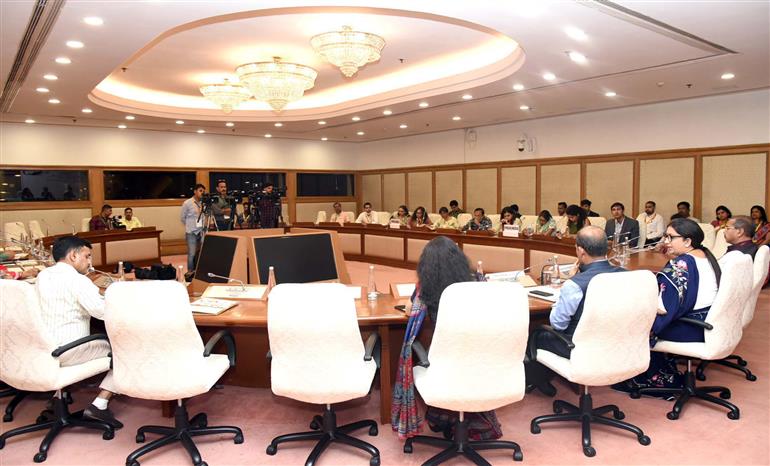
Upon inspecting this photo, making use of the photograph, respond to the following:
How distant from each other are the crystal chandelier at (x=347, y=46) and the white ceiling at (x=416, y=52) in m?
0.19

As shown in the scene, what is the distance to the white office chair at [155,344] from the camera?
7.89 ft

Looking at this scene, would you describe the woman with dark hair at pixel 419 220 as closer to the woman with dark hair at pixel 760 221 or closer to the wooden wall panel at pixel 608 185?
the wooden wall panel at pixel 608 185

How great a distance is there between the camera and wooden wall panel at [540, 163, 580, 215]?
968cm

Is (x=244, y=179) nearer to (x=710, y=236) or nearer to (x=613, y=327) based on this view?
(x=710, y=236)

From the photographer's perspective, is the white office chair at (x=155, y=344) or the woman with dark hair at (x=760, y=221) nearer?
the white office chair at (x=155, y=344)

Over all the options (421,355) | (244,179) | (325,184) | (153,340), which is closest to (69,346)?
(153,340)

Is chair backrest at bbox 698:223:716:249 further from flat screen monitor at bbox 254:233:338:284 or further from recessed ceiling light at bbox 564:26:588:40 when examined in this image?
flat screen monitor at bbox 254:233:338:284

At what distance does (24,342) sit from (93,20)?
2784mm

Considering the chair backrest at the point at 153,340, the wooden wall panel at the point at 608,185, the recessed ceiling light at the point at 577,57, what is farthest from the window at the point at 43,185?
the wooden wall panel at the point at 608,185

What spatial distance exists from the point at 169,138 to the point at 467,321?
10.7 metres

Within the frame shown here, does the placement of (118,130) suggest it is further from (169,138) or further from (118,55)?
(118,55)

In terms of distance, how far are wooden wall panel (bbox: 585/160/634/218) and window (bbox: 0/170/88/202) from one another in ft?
32.4

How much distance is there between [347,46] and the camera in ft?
17.1

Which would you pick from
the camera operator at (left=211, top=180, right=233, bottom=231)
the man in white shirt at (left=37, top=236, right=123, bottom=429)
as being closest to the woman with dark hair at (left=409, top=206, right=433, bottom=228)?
the camera operator at (left=211, top=180, right=233, bottom=231)
